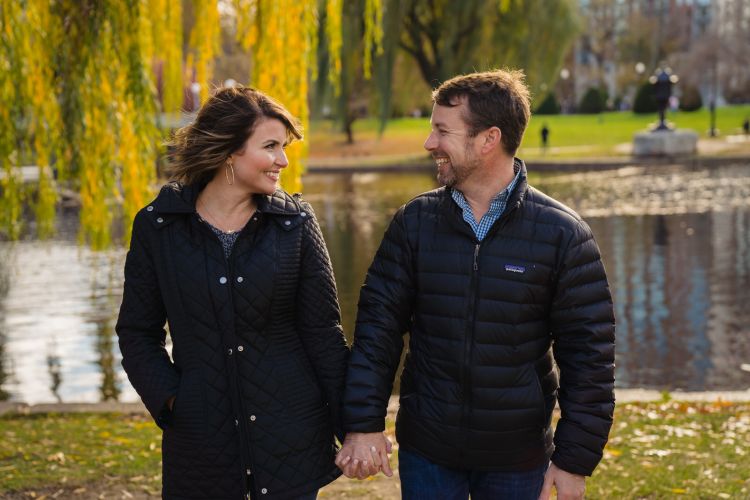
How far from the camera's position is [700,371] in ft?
29.0

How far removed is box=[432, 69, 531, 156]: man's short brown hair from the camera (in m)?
2.99

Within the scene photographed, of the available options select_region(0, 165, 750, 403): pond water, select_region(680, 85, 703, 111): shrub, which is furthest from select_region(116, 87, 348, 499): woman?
select_region(680, 85, 703, 111): shrub

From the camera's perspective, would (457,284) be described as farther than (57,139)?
No

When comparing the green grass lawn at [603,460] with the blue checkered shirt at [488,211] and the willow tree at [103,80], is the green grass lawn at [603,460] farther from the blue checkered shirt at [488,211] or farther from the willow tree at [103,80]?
the blue checkered shirt at [488,211]

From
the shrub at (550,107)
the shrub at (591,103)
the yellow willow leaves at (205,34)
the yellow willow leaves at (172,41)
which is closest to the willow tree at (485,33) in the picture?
the yellow willow leaves at (172,41)

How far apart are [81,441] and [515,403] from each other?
166 inches

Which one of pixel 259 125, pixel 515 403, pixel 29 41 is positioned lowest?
pixel 515 403

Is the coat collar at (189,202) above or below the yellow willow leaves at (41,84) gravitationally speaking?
below

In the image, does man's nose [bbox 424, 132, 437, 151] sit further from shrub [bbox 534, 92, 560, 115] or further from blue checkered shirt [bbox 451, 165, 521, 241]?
shrub [bbox 534, 92, 560, 115]

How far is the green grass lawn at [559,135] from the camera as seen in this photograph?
44.8 m

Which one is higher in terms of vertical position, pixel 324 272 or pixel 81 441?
pixel 324 272

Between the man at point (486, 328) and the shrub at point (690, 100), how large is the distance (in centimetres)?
6477

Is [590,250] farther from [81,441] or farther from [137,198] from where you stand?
[81,441]

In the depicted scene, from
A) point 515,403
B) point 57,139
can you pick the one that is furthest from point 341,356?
point 57,139
